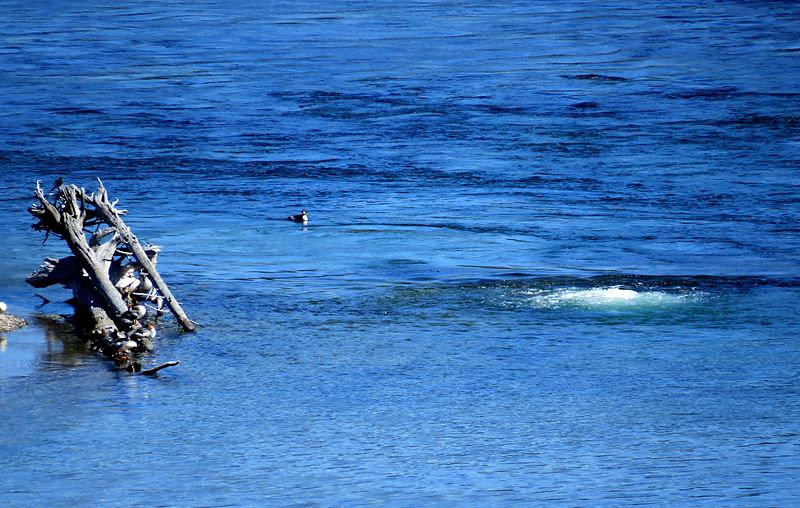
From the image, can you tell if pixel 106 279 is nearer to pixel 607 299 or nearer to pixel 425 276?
pixel 425 276

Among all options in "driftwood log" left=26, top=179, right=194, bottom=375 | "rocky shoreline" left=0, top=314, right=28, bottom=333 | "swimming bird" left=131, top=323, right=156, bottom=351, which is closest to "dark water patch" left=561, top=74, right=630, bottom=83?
"driftwood log" left=26, top=179, right=194, bottom=375

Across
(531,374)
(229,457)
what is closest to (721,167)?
(531,374)

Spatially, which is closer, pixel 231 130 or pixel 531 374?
pixel 531 374

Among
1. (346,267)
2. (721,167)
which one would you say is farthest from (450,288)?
(721,167)

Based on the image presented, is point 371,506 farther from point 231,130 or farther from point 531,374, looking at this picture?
point 231,130

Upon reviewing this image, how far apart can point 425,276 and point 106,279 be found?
2838mm

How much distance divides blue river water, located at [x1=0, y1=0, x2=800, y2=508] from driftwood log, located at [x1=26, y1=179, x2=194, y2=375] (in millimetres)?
202

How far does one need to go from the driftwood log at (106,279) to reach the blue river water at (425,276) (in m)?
0.20

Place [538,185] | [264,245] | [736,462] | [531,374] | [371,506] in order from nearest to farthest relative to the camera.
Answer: [371,506], [736,462], [531,374], [264,245], [538,185]

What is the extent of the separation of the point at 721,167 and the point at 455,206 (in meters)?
3.73

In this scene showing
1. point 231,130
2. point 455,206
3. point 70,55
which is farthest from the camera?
point 70,55

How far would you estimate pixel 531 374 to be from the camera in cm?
766

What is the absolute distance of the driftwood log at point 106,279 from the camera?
823 centimetres

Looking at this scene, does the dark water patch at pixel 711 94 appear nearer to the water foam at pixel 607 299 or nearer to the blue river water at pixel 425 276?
the blue river water at pixel 425 276
